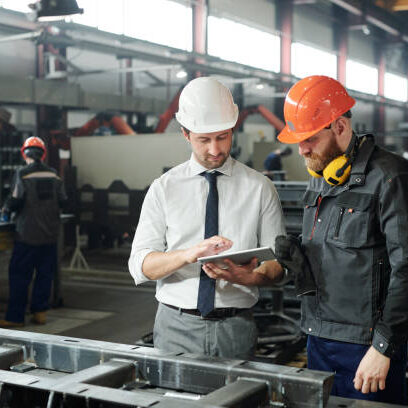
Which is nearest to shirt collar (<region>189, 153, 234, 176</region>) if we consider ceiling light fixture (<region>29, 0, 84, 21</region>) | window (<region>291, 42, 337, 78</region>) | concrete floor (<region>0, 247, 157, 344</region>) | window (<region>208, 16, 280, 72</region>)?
ceiling light fixture (<region>29, 0, 84, 21</region>)

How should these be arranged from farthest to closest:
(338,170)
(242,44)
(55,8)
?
(242,44) < (55,8) < (338,170)

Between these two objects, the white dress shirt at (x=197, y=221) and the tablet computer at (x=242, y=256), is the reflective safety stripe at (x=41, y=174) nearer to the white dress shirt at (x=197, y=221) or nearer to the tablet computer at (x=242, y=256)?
the white dress shirt at (x=197, y=221)

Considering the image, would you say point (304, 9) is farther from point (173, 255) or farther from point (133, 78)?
point (173, 255)

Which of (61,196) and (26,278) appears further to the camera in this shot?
(61,196)

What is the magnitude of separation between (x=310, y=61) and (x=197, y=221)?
51.5ft

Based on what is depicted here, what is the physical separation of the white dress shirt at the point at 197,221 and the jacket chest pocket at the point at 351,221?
0.23 meters

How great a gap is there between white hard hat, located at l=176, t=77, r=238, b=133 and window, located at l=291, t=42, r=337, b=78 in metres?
13.9

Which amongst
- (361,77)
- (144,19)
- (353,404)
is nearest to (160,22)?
(144,19)

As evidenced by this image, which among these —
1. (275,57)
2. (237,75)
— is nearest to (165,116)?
(237,75)

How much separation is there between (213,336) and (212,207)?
447mm

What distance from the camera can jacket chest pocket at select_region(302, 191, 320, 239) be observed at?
217 cm

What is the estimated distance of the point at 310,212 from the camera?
2197 millimetres

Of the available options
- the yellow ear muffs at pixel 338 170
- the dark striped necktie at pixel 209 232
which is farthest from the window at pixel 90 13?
the yellow ear muffs at pixel 338 170

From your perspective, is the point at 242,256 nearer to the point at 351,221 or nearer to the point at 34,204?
the point at 351,221
